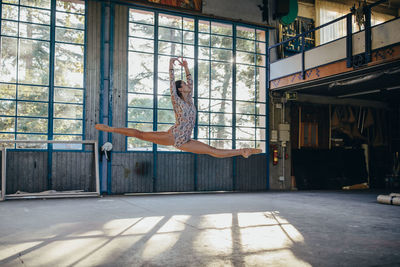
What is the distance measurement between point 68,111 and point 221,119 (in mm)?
4448

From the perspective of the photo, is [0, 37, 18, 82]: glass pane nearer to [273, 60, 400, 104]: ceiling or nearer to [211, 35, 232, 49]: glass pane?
[211, 35, 232, 49]: glass pane

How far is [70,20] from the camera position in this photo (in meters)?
9.34

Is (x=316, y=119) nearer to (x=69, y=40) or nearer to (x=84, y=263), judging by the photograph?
(x=69, y=40)

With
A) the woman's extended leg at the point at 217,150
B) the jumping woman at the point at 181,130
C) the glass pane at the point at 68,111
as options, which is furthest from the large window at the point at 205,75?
the woman's extended leg at the point at 217,150

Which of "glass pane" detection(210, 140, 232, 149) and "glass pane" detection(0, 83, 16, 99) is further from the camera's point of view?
"glass pane" detection(210, 140, 232, 149)

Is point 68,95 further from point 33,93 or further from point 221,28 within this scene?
point 221,28

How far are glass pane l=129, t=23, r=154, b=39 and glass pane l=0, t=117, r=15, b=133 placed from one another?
3.91 meters

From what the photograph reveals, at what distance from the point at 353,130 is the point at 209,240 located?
1032 cm

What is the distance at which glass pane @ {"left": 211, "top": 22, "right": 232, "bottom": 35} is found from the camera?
36.3 feet

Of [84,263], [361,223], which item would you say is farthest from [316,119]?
[84,263]

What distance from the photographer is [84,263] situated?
3.31 meters

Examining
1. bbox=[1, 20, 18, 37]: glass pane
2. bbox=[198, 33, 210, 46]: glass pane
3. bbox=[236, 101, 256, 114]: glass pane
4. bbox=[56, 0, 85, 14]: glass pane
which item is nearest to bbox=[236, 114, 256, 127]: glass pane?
bbox=[236, 101, 256, 114]: glass pane

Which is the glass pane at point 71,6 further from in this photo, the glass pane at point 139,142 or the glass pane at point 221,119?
the glass pane at point 221,119

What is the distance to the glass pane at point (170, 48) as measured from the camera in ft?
33.6
